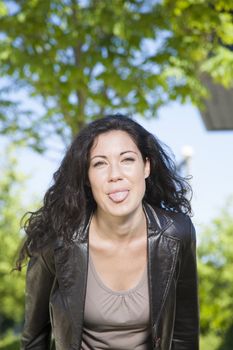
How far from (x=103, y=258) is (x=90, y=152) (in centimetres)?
45

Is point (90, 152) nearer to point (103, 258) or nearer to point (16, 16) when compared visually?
point (103, 258)

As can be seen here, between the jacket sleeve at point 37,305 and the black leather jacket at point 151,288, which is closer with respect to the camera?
the black leather jacket at point 151,288

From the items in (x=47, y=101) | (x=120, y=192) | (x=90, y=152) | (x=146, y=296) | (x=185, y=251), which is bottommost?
(x=146, y=296)

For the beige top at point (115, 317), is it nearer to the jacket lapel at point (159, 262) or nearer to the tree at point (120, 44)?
the jacket lapel at point (159, 262)

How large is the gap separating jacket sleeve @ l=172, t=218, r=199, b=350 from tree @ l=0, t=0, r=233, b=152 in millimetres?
4337

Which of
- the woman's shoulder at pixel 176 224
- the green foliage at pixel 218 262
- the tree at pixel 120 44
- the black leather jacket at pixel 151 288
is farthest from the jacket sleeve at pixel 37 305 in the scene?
the green foliage at pixel 218 262

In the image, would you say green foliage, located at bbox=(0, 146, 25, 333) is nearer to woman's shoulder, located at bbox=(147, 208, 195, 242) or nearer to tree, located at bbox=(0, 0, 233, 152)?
tree, located at bbox=(0, 0, 233, 152)

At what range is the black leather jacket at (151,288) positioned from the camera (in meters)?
2.70

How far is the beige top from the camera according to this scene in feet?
8.89

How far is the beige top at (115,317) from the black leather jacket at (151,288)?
51mm

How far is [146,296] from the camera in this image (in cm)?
273

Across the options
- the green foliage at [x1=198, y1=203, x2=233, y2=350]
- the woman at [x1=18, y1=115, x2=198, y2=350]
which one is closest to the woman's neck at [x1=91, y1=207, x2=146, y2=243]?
the woman at [x1=18, y1=115, x2=198, y2=350]

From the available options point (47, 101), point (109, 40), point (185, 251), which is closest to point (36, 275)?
point (185, 251)

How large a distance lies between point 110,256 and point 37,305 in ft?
1.28
